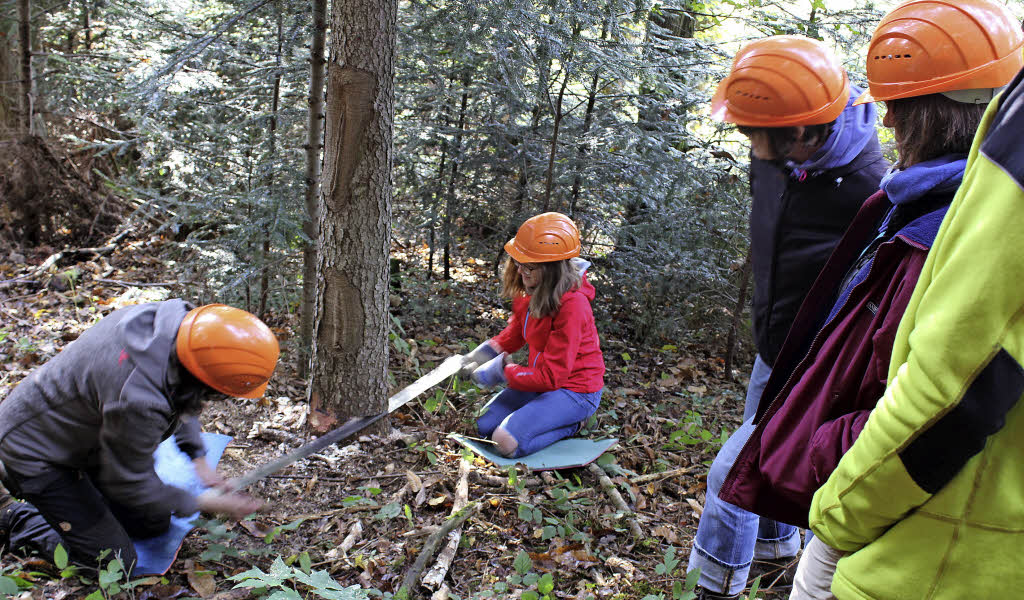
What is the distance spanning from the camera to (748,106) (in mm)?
2381

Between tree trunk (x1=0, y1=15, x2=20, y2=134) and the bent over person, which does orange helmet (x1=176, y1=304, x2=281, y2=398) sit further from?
tree trunk (x1=0, y1=15, x2=20, y2=134)

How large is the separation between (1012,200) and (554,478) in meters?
3.52

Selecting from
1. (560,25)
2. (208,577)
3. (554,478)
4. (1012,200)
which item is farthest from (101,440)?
(560,25)

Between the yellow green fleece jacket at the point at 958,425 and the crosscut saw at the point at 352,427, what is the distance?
311 cm

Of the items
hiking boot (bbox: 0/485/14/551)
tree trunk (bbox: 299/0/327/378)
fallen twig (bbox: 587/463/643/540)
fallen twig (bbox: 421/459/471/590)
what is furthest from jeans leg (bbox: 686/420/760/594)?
hiking boot (bbox: 0/485/14/551)

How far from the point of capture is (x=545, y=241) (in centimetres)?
431

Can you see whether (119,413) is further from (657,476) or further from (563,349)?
(657,476)

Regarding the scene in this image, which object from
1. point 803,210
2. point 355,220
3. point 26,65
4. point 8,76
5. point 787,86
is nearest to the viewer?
point 787,86

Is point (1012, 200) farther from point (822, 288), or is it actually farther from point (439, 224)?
point (439, 224)

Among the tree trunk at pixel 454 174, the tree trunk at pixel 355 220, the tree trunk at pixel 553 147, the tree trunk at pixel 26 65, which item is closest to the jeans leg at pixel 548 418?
the tree trunk at pixel 355 220

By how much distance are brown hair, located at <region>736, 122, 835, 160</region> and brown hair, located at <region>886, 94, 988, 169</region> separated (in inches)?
27.6

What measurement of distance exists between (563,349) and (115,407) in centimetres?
272

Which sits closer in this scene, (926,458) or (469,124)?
(926,458)

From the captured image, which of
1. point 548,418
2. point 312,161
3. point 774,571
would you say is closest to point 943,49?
point 774,571
